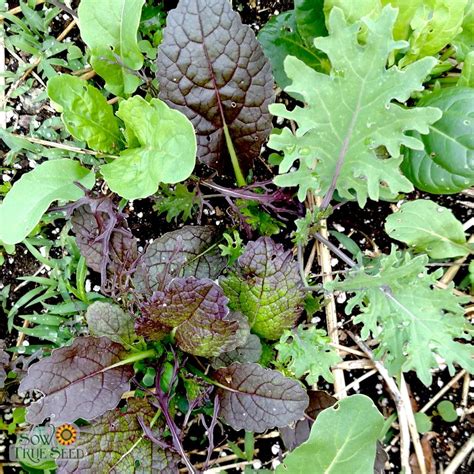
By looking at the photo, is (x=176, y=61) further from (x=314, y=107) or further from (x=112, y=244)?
(x=112, y=244)

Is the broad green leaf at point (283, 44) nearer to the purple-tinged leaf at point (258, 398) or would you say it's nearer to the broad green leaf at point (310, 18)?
the broad green leaf at point (310, 18)

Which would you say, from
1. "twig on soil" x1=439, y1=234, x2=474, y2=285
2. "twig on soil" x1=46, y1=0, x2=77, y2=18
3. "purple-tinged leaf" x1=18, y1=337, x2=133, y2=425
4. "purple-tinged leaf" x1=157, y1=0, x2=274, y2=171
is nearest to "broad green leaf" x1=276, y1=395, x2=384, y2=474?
"purple-tinged leaf" x1=18, y1=337, x2=133, y2=425

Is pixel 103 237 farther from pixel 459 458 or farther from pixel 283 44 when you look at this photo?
pixel 459 458

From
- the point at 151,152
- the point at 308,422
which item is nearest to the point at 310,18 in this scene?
the point at 151,152

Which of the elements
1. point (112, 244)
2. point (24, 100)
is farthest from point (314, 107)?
point (24, 100)

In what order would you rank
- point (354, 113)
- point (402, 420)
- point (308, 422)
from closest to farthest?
1. point (354, 113)
2. point (308, 422)
3. point (402, 420)

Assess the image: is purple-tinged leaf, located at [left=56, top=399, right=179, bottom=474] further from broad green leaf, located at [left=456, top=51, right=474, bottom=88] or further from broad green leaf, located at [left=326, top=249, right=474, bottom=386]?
broad green leaf, located at [left=456, top=51, right=474, bottom=88]
